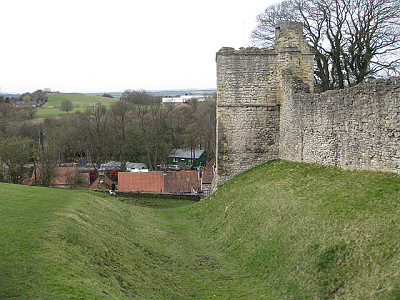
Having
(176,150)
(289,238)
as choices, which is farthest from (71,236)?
(176,150)

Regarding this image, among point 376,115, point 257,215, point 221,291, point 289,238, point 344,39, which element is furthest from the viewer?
point 344,39

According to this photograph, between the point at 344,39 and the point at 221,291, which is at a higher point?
the point at 344,39

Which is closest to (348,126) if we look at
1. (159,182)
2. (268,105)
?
(268,105)

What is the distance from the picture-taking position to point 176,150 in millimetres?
59438

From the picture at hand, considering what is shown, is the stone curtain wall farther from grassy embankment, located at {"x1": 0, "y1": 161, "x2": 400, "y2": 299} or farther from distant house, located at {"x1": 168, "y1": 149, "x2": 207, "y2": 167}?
distant house, located at {"x1": 168, "y1": 149, "x2": 207, "y2": 167}

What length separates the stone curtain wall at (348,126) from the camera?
9258 mm

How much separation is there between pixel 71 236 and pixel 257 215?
5492 millimetres

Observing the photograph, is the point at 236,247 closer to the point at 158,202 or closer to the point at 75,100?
the point at 158,202

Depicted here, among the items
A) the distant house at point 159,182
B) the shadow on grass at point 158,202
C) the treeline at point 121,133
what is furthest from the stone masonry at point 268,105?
the treeline at point 121,133

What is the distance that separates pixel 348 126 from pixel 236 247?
491 centimetres

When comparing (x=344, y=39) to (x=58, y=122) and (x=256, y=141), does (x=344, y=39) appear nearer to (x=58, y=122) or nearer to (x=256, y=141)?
(x=256, y=141)

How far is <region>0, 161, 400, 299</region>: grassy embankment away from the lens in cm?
656

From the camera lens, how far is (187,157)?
187 ft

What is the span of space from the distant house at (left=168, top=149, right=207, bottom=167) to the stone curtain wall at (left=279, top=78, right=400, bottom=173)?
39.0 m
